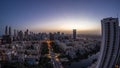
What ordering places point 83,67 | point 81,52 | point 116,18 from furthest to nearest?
point 81,52 < point 83,67 < point 116,18

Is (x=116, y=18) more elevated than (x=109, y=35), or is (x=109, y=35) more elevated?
(x=116, y=18)

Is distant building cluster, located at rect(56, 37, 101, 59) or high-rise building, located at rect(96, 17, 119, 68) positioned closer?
high-rise building, located at rect(96, 17, 119, 68)

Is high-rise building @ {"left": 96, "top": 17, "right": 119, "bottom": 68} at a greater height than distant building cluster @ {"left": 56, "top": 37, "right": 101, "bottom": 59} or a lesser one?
greater

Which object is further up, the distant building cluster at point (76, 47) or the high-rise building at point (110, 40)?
the high-rise building at point (110, 40)

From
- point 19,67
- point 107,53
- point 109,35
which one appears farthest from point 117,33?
point 19,67

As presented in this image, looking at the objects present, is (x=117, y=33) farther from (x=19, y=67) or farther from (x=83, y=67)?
A: (x=19, y=67)

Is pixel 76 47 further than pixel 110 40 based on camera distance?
Yes

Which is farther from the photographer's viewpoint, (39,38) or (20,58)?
(39,38)

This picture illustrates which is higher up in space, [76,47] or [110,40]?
[110,40]

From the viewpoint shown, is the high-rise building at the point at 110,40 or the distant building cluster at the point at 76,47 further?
the distant building cluster at the point at 76,47

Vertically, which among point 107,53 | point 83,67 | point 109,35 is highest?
point 109,35

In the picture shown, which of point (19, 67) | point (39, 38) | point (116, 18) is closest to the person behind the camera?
point (116, 18)
